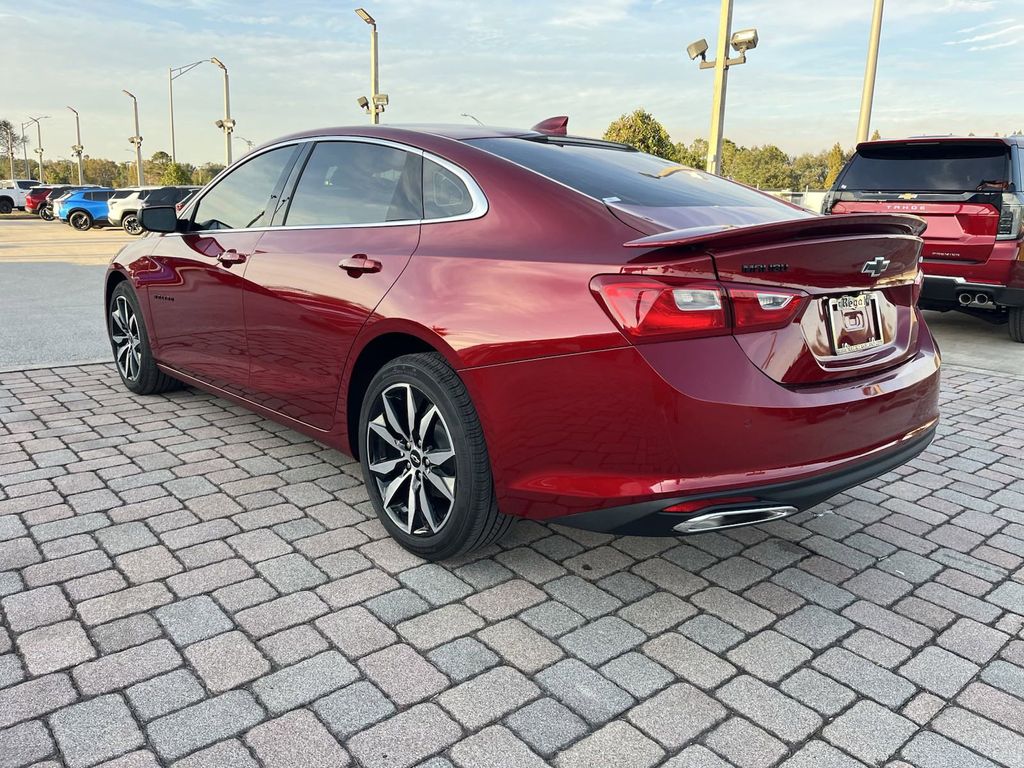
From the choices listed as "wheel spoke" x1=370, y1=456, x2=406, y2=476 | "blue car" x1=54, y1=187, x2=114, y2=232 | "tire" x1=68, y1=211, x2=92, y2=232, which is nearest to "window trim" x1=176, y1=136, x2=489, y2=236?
"wheel spoke" x1=370, y1=456, x2=406, y2=476

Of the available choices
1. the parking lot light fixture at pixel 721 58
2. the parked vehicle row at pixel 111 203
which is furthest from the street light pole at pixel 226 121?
the parking lot light fixture at pixel 721 58

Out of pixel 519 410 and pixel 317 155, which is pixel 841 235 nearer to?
pixel 519 410

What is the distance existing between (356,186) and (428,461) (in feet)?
4.17

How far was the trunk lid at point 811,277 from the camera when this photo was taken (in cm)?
238

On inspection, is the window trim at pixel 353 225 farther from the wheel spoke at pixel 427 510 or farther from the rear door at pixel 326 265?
the wheel spoke at pixel 427 510

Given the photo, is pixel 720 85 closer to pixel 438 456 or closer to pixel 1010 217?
pixel 1010 217

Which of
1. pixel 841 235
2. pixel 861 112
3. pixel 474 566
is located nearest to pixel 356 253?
pixel 474 566

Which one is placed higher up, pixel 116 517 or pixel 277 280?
pixel 277 280

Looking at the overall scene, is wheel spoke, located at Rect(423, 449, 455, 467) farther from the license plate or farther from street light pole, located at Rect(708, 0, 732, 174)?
street light pole, located at Rect(708, 0, 732, 174)

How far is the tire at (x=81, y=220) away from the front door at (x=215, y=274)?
29219mm

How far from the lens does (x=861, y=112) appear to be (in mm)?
15312

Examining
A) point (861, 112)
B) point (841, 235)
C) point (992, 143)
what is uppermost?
point (861, 112)

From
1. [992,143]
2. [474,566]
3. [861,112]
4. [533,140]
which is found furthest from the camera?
[861,112]

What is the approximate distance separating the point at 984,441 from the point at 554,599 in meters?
3.30
